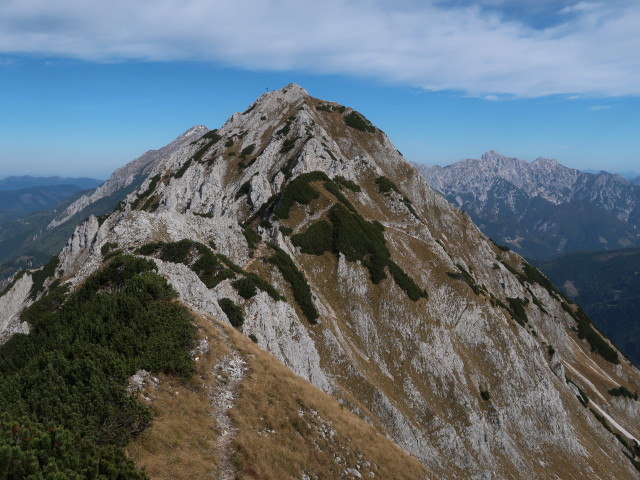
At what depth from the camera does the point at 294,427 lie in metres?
24.2

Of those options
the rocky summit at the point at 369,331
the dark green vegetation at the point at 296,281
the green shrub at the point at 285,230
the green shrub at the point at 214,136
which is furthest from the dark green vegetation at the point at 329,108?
the dark green vegetation at the point at 296,281

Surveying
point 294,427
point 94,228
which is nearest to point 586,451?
point 294,427

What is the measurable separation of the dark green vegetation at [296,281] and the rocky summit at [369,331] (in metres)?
0.24

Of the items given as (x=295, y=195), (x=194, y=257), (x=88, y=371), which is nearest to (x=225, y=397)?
(x=88, y=371)

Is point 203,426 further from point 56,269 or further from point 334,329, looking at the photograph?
point 56,269

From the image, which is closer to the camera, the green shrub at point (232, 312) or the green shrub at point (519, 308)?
the green shrub at point (232, 312)

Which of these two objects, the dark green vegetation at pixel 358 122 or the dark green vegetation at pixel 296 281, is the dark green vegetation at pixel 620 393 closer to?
the dark green vegetation at pixel 296 281

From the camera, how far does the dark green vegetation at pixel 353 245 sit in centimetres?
6644

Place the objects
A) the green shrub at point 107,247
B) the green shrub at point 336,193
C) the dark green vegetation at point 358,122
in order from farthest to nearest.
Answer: the dark green vegetation at point 358,122, the green shrub at point 336,193, the green shrub at point 107,247

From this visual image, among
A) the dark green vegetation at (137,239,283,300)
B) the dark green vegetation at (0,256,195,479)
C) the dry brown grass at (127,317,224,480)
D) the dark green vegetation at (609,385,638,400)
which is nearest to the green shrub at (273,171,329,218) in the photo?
the dark green vegetation at (137,239,283,300)

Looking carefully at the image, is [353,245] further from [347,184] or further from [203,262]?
[347,184]

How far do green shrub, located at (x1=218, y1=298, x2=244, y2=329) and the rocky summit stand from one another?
0.17 metres

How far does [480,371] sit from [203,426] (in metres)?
57.3

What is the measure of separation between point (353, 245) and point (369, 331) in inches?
609
